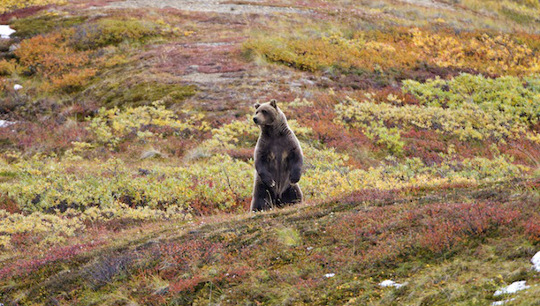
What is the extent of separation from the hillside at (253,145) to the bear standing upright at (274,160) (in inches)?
45.0

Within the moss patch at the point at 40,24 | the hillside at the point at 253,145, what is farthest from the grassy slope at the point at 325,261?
the moss patch at the point at 40,24

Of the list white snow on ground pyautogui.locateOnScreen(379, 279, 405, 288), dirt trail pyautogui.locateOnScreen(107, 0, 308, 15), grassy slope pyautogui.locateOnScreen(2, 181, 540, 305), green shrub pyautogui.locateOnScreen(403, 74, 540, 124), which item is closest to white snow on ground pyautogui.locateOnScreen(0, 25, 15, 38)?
dirt trail pyautogui.locateOnScreen(107, 0, 308, 15)

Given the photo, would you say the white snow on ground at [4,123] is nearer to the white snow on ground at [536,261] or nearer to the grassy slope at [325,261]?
the grassy slope at [325,261]

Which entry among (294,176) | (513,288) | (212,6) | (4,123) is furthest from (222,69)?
(513,288)

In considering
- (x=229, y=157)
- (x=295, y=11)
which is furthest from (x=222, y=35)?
(x=229, y=157)

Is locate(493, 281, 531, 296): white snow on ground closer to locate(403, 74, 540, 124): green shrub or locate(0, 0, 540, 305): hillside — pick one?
locate(0, 0, 540, 305): hillside

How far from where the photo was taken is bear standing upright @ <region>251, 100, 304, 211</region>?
444 inches

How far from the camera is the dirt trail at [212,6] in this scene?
40.2 metres

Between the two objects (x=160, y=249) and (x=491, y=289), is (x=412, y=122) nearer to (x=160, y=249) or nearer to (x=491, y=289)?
(x=160, y=249)

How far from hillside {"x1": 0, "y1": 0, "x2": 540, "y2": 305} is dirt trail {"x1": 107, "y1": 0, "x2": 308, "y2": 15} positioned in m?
0.36

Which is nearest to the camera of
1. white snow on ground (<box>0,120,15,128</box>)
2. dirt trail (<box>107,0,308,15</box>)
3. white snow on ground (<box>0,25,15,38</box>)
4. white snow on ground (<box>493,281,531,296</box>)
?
white snow on ground (<box>493,281,531,296</box>)

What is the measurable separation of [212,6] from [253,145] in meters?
27.1

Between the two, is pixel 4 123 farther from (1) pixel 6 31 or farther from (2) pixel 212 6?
(2) pixel 212 6

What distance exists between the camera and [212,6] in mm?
43469
